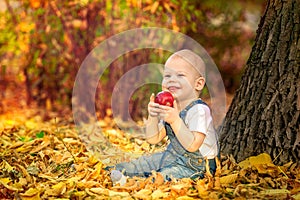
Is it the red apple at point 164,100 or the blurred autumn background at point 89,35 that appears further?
the blurred autumn background at point 89,35

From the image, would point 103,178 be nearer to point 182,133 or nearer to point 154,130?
point 154,130

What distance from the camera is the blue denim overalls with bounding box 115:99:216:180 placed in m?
2.67

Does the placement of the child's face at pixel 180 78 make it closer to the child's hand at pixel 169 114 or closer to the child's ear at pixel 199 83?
Result: the child's ear at pixel 199 83

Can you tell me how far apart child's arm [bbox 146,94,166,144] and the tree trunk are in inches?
21.6

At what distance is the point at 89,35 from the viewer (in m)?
5.07

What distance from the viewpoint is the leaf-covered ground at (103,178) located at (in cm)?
258

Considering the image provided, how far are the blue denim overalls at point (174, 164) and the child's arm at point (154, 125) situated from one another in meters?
0.04

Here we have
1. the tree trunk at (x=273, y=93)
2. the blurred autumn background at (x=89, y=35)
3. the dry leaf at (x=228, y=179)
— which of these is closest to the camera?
the dry leaf at (x=228, y=179)

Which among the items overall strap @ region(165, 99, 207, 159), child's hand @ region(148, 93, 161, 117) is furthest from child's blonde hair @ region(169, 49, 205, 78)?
child's hand @ region(148, 93, 161, 117)

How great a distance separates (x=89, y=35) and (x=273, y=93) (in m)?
2.44

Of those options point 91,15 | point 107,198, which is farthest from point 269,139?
point 91,15

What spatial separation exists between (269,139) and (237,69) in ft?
12.9

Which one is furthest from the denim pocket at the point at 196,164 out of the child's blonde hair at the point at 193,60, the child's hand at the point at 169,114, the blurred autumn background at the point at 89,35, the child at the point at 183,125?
the blurred autumn background at the point at 89,35

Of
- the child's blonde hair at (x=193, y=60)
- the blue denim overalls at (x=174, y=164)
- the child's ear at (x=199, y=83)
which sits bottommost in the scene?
the blue denim overalls at (x=174, y=164)
